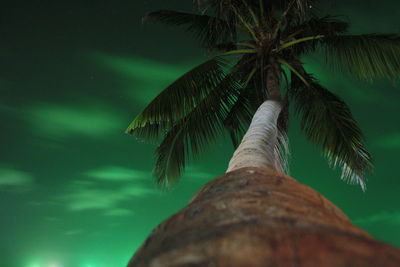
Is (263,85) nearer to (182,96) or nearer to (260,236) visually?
→ (182,96)

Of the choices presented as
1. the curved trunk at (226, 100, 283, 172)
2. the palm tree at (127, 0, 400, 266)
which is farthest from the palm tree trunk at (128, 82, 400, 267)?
the palm tree at (127, 0, 400, 266)

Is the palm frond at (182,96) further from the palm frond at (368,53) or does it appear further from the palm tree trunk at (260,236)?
the palm tree trunk at (260,236)

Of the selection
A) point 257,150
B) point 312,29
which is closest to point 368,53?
point 312,29

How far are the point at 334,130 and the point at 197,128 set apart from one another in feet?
8.15

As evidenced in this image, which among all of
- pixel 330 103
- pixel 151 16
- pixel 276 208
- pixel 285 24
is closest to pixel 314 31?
pixel 285 24

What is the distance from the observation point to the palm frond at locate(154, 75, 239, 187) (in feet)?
20.3

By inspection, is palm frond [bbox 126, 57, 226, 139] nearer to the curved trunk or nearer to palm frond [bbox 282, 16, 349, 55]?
palm frond [bbox 282, 16, 349, 55]

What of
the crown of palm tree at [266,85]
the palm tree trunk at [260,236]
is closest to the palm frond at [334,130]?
the crown of palm tree at [266,85]

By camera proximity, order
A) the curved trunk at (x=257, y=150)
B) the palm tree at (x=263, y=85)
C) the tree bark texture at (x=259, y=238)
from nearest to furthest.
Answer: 1. the tree bark texture at (x=259, y=238)
2. the curved trunk at (x=257, y=150)
3. the palm tree at (x=263, y=85)

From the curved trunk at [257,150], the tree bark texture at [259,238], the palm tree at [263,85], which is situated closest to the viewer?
the tree bark texture at [259,238]

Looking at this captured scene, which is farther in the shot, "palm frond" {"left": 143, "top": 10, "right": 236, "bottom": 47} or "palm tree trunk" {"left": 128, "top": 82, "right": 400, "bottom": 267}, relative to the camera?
"palm frond" {"left": 143, "top": 10, "right": 236, "bottom": 47}

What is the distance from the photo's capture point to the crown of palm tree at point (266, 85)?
572 centimetres

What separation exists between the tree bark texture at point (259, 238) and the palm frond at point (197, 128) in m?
5.25

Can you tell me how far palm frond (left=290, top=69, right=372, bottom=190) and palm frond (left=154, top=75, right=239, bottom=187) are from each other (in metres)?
1.46
